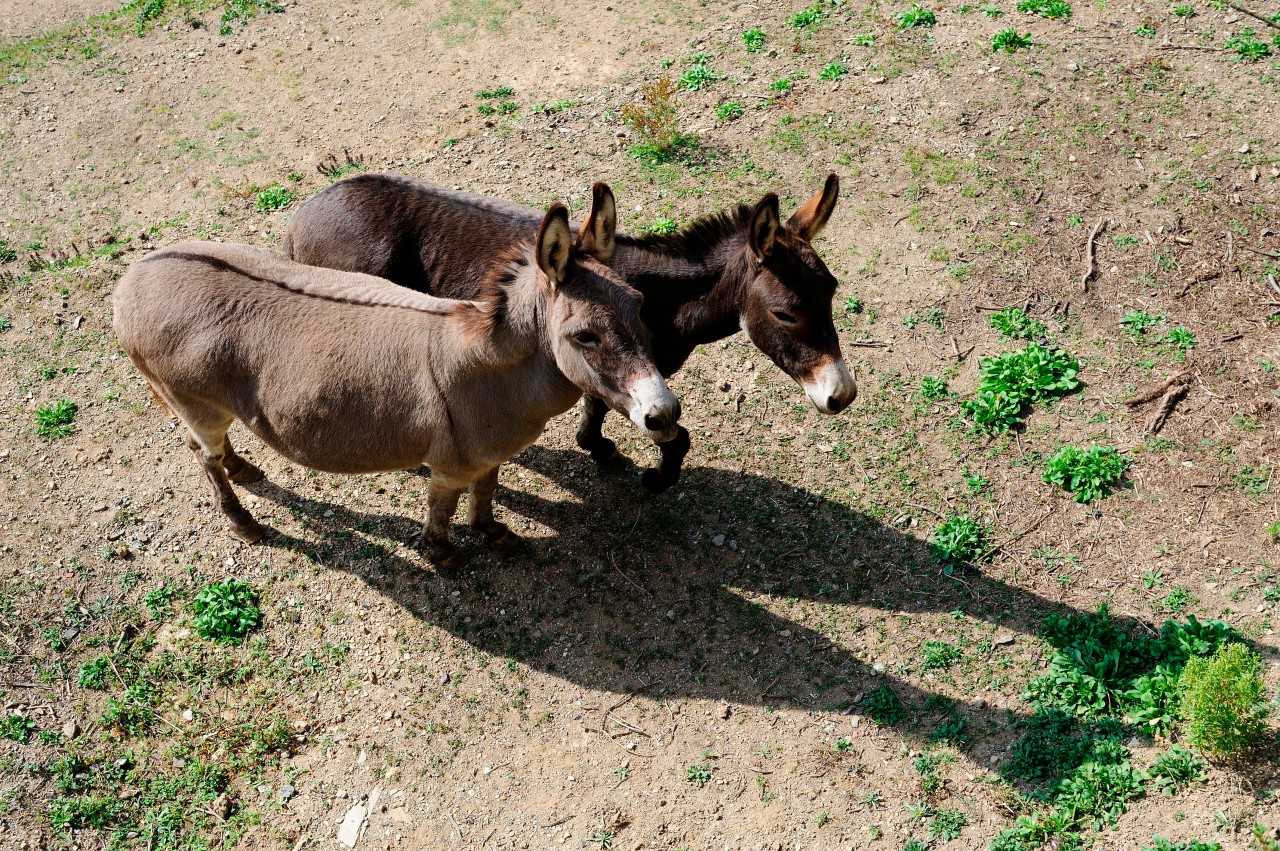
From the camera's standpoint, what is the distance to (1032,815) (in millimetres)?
4719

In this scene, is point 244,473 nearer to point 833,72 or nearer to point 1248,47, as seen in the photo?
point 833,72

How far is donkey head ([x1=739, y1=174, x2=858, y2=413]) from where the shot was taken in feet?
17.3

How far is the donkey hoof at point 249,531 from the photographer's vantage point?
630 centimetres

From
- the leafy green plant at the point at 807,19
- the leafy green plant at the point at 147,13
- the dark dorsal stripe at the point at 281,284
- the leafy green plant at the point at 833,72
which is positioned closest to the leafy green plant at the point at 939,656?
the dark dorsal stripe at the point at 281,284

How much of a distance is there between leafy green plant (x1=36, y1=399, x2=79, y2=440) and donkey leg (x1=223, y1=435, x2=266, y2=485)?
1.70 meters

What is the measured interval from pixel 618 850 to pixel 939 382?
14.1 feet

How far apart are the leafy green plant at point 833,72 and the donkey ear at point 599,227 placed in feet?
19.2

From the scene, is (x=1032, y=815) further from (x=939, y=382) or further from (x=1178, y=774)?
(x=939, y=382)

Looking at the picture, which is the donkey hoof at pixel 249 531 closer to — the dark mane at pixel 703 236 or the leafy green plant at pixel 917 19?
the dark mane at pixel 703 236

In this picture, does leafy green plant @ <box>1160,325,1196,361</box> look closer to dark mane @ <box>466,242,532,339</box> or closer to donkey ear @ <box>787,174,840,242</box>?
donkey ear @ <box>787,174,840,242</box>

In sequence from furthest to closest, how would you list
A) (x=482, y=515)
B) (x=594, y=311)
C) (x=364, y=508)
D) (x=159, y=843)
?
(x=364, y=508) → (x=482, y=515) → (x=159, y=843) → (x=594, y=311)

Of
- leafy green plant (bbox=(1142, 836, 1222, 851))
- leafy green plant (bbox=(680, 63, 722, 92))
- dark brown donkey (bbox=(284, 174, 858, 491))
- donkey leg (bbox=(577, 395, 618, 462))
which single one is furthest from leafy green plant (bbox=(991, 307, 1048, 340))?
leafy green plant (bbox=(680, 63, 722, 92))

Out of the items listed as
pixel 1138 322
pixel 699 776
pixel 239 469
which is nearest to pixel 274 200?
pixel 239 469

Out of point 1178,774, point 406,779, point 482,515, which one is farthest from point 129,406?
point 1178,774
